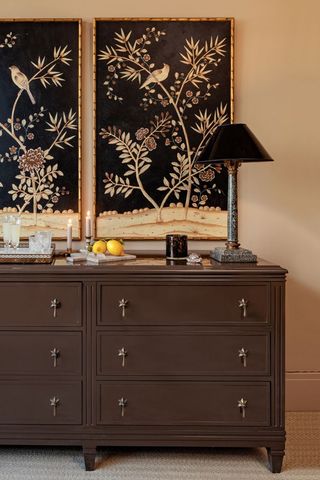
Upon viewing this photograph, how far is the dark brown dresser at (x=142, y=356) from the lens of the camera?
2.54 meters

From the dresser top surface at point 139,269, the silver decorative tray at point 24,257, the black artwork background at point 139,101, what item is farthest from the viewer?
the black artwork background at point 139,101

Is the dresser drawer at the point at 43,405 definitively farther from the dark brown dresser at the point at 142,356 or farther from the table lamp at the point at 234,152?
the table lamp at the point at 234,152

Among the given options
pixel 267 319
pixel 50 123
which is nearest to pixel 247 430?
pixel 267 319

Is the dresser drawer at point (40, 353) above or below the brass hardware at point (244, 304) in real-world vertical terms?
below

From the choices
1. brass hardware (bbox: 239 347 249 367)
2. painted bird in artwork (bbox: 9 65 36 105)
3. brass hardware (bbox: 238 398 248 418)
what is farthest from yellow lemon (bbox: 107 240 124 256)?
painted bird in artwork (bbox: 9 65 36 105)

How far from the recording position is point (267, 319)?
8.36 feet

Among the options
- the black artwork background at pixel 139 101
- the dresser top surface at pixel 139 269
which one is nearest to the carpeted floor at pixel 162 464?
the dresser top surface at pixel 139 269

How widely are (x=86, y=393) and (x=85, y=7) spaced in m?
2.16

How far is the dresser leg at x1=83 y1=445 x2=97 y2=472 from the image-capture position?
2590mm

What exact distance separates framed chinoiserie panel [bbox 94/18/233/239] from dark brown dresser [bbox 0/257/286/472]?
69 centimetres

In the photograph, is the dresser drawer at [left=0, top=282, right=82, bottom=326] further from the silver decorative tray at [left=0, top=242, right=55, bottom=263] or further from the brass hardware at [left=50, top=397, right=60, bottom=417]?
the brass hardware at [left=50, top=397, right=60, bottom=417]

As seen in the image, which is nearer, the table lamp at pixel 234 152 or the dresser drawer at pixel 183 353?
the dresser drawer at pixel 183 353

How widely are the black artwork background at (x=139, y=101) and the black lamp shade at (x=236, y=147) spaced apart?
0.48 metres

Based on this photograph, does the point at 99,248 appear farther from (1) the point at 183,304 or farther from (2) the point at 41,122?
(2) the point at 41,122
